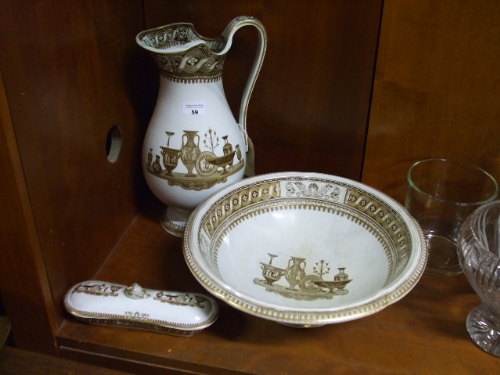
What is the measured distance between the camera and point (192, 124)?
1.94ft

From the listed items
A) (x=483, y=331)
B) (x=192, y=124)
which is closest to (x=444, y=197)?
(x=483, y=331)

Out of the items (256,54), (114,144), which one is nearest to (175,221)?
(114,144)

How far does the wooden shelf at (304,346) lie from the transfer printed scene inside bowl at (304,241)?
1.4 inches

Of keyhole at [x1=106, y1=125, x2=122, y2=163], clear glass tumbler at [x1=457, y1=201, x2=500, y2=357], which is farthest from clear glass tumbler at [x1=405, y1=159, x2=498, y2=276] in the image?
keyhole at [x1=106, y1=125, x2=122, y2=163]

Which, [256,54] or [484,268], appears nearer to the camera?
[484,268]

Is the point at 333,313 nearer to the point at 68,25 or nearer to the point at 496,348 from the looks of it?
the point at 496,348

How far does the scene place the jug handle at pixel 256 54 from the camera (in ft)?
1.89

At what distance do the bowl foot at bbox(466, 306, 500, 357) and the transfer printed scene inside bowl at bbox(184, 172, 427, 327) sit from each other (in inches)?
3.6

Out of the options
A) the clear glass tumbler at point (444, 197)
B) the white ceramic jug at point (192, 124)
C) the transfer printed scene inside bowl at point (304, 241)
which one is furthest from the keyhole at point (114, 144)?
the clear glass tumbler at point (444, 197)

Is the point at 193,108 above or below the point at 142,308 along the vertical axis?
above

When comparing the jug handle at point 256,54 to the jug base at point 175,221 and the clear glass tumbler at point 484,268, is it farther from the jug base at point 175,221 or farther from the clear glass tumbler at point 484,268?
the clear glass tumbler at point 484,268

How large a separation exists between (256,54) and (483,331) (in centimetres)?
37

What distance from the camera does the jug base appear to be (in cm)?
66

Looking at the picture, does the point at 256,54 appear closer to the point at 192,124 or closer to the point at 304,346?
the point at 192,124
